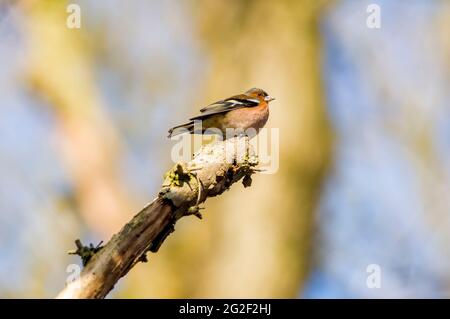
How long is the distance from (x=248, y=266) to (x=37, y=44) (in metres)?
5.06

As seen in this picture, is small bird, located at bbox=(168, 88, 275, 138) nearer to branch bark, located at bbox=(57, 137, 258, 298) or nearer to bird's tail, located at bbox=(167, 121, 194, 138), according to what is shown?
bird's tail, located at bbox=(167, 121, 194, 138)

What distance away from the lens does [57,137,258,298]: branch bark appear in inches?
135

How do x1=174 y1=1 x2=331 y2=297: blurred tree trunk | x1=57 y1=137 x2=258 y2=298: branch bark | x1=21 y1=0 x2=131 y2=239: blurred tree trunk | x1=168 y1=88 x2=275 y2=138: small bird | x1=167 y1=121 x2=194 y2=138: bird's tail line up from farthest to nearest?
x1=21 y1=0 x2=131 y2=239: blurred tree trunk → x1=174 y1=1 x2=331 y2=297: blurred tree trunk → x1=168 y1=88 x2=275 y2=138: small bird → x1=167 y1=121 x2=194 y2=138: bird's tail → x1=57 y1=137 x2=258 y2=298: branch bark

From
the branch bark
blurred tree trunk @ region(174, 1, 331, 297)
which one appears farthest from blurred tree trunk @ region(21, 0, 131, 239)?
the branch bark

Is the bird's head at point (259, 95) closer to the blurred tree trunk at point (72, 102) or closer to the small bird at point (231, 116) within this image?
the small bird at point (231, 116)

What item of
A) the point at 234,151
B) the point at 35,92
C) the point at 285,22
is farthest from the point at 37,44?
the point at 234,151

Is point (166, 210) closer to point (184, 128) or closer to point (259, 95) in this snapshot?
point (184, 128)

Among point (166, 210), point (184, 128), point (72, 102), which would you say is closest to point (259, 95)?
point (184, 128)

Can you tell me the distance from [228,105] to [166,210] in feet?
11.6

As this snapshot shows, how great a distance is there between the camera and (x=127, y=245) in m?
3.66

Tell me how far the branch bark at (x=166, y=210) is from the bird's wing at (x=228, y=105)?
2125 mm

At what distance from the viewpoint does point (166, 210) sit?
3992 mm

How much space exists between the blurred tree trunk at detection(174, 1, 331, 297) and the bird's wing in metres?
1.69
